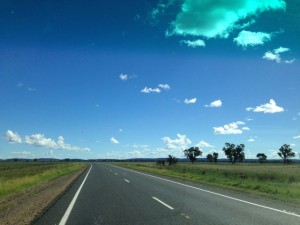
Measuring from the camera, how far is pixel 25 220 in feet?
34.6

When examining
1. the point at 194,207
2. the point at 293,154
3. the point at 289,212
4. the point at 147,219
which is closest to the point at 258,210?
the point at 289,212

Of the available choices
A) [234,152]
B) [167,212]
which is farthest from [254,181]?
[234,152]

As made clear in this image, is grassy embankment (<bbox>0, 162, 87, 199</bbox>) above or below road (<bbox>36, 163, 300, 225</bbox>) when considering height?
above

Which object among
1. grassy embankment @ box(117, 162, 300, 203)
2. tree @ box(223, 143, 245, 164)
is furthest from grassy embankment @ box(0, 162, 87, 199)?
tree @ box(223, 143, 245, 164)

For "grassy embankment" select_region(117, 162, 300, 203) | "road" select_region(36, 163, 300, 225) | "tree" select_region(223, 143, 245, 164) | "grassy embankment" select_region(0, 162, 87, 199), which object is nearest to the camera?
"road" select_region(36, 163, 300, 225)

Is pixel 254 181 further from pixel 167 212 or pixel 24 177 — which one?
pixel 24 177

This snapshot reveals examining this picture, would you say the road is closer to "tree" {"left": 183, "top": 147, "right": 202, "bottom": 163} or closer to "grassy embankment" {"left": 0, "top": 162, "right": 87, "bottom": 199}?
"grassy embankment" {"left": 0, "top": 162, "right": 87, "bottom": 199}

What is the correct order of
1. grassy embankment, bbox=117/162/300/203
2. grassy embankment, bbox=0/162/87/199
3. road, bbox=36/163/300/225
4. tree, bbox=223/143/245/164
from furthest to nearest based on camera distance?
tree, bbox=223/143/245/164, grassy embankment, bbox=0/162/87/199, grassy embankment, bbox=117/162/300/203, road, bbox=36/163/300/225

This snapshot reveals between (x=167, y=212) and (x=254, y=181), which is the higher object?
(x=254, y=181)

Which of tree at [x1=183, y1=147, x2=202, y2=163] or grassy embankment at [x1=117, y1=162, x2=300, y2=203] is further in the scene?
tree at [x1=183, y1=147, x2=202, y2=163]

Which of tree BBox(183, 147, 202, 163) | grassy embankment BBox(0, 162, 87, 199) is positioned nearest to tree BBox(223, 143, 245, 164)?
tree BBox(183, 147, 202, 163)

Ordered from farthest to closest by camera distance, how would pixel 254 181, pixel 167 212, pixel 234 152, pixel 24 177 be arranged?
pixel 234 152
pixel 24 177
pixel 254 181
pixel 167 212

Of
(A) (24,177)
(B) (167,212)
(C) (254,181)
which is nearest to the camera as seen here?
(B) (167,212)

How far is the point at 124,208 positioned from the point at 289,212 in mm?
5141
